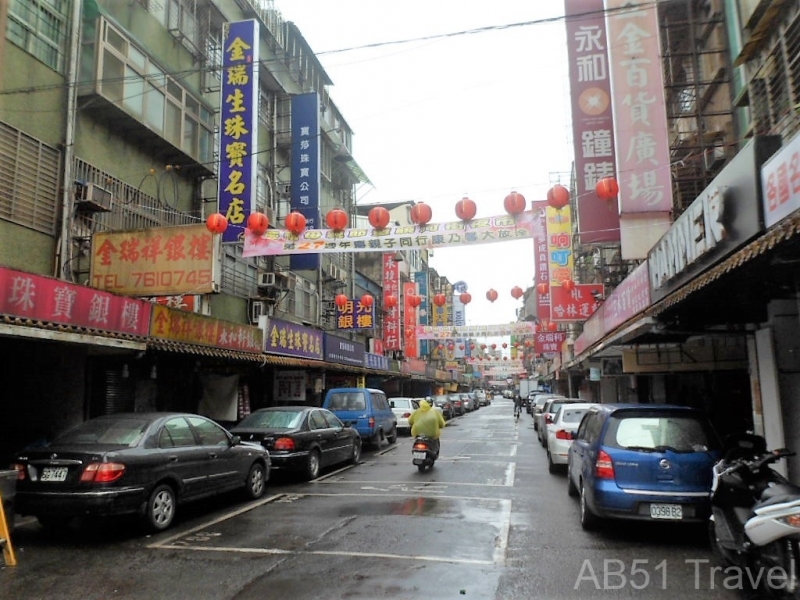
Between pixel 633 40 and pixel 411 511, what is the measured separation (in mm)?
10970

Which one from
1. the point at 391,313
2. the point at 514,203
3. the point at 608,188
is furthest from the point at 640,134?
the point at 391,313

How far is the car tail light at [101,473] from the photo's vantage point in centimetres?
674

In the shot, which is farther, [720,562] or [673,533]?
[673,533]

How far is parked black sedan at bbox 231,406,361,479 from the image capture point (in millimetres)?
11258

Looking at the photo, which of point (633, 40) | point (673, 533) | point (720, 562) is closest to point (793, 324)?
point (673, 533)

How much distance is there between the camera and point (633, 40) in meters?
13.0

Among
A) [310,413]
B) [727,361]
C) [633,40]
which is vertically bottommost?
[310,413]

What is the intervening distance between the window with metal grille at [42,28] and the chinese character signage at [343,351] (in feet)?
40.0

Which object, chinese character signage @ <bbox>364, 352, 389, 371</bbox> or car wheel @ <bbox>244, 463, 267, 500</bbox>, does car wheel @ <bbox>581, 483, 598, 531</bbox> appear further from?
chinese character signage @ <bbox>364, 352, 389, 371</bbox>

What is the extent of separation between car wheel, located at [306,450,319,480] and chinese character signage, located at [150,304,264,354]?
11.7 ft

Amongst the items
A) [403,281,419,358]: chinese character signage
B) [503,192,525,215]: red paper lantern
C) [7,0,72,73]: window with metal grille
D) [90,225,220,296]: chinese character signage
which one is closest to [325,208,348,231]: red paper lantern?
[90,225,220,296]: chinese character signage

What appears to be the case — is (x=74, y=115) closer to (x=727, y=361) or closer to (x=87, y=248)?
(x=87, y=248)

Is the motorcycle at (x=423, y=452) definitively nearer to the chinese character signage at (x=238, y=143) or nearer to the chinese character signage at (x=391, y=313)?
the chinese character signage at (x=238, y=143)

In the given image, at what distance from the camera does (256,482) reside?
32.3 feet
